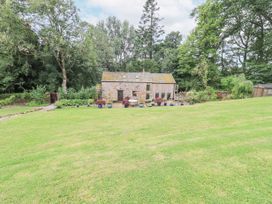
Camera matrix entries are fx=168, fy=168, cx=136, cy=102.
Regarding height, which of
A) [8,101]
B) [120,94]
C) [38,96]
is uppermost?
[120,94]

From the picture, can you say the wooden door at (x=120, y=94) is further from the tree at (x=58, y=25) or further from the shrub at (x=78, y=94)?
the tree at (x=58, y=25)

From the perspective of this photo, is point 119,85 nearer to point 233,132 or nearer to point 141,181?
point 233,132

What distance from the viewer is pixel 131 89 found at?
83.6ft

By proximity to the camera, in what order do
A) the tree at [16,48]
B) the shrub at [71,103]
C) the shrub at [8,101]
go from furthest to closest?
the tree at [16,48]
the shrub at [8,101]
the shrub at [71,103]

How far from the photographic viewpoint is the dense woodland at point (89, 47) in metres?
21.0

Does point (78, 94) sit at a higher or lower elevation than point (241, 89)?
lower

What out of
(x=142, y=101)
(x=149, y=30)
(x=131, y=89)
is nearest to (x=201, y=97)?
(x=142, y=101)

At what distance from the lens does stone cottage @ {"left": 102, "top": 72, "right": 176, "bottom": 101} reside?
25.0m

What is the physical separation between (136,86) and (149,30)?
20083 millimetres

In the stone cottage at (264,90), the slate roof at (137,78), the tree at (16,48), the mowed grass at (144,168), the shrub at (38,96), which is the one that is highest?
the tree at (16,48)

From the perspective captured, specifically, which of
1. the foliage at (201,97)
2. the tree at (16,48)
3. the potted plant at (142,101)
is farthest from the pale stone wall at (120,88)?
the tree at (16,48)

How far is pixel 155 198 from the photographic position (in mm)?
2754

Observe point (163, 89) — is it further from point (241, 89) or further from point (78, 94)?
point (78, 94)

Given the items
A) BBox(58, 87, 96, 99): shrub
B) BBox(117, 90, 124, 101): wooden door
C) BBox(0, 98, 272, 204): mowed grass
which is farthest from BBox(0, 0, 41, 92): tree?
BBox(0, 98, 272, 204): mowed grass
